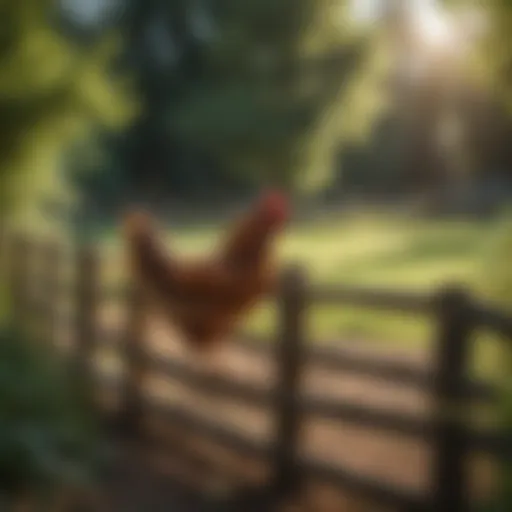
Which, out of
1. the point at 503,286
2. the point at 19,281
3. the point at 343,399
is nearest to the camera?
the point at 503,286

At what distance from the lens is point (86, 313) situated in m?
1.34

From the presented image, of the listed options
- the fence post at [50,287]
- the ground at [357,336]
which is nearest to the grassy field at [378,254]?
the ground at [357,336]

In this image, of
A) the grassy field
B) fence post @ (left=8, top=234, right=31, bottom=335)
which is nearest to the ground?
the grassy field

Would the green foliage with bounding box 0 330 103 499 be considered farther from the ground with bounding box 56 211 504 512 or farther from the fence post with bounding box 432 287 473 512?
the fence post with bounding box 432 287 473 512

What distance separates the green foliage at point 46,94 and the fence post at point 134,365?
0.17 meters

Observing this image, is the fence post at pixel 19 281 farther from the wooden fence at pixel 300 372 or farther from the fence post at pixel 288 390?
the fence post at pixel 288 390

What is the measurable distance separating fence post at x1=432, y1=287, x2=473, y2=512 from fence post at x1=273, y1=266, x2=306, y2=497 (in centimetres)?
19

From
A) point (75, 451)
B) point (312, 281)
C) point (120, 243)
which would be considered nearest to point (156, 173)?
point (120, 243)

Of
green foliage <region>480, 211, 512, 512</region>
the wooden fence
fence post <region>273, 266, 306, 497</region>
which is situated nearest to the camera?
green foliage <region>480, 211, 512, 512</region>

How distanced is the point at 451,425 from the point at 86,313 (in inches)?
20.2

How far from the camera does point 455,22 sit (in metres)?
1.05

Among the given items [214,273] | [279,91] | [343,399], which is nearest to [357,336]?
[343,399]

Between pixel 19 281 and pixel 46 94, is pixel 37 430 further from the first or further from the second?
pixel 46 94

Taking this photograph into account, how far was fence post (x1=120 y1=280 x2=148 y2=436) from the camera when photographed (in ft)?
4.20
